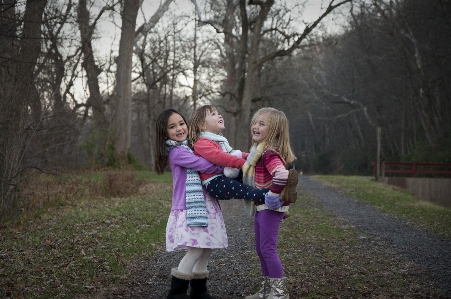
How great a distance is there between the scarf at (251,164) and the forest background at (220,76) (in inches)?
192

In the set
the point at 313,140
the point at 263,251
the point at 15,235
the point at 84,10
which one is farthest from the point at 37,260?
the point at 313,140

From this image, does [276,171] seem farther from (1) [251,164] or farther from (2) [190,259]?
(2) [190,259]

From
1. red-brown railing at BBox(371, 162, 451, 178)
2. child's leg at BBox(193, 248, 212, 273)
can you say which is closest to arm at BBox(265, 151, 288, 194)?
child's leg at BBox(193, 248, 212, 273)

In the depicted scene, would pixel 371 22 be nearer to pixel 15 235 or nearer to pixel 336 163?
pixel 336 163

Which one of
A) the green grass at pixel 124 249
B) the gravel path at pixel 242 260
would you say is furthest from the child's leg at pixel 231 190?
the green grass at pixel 124 249

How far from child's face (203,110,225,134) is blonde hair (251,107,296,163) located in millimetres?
362

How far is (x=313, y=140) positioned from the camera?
69000 millimetres

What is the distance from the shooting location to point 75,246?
27.7 feet

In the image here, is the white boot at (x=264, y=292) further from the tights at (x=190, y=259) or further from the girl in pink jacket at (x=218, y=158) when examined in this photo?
the girl in pink jacket at (x=218, y=158)

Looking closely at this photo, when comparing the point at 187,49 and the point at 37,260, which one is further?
the point at 187,49

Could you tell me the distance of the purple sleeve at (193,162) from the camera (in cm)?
525

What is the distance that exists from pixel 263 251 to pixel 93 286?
219cm

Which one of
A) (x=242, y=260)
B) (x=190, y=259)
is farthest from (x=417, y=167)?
(x=190, y=259)

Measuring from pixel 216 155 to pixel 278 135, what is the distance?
65 cm
